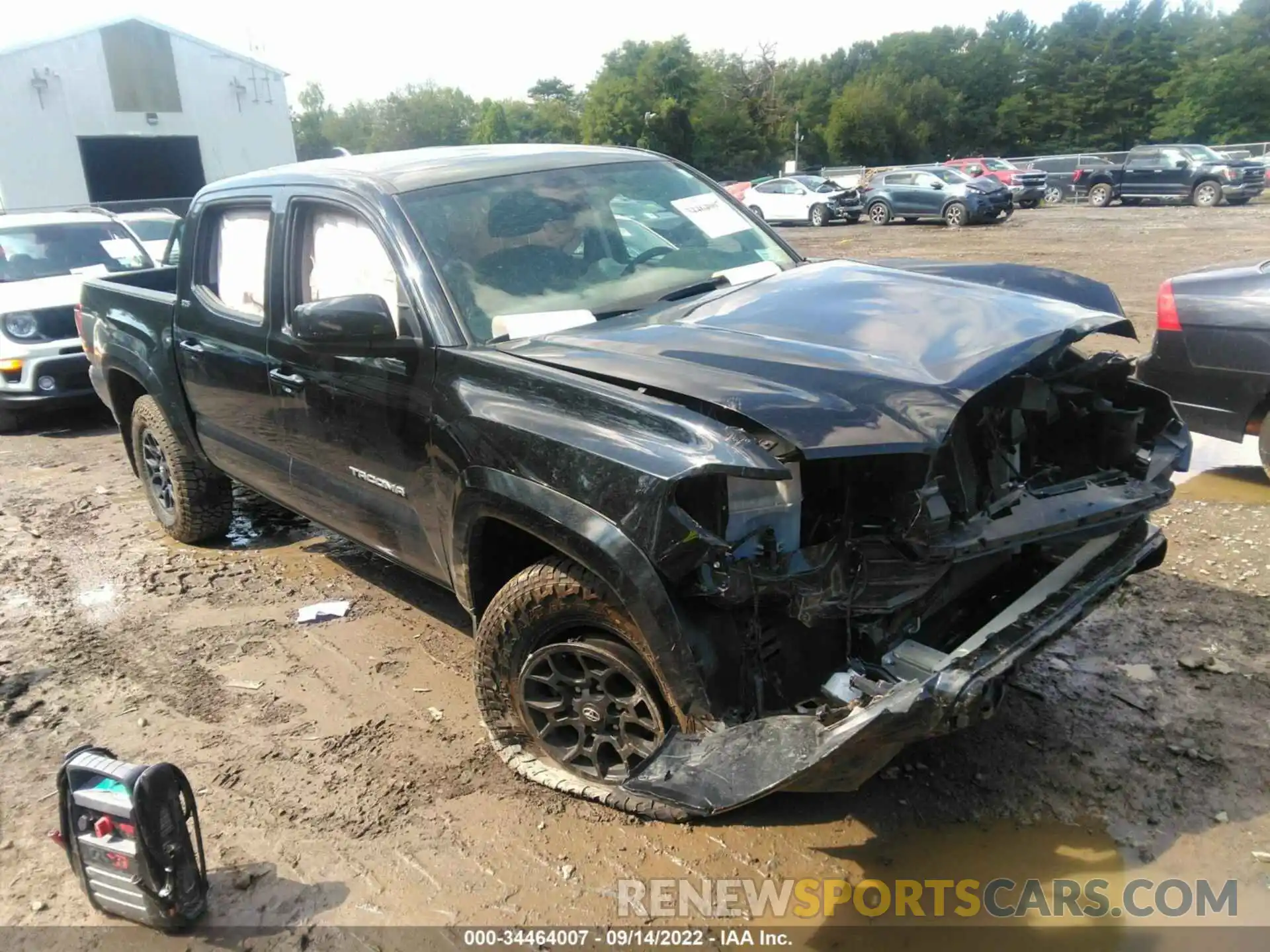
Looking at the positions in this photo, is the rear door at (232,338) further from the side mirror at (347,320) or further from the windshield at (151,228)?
the windshield at (151,228)

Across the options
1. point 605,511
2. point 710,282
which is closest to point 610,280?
point 710,282

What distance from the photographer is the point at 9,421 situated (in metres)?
9.09

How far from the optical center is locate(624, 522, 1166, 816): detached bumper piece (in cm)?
229

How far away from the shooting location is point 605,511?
8.56 feet

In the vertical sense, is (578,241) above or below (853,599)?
above

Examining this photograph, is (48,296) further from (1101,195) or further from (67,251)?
(1101,195)

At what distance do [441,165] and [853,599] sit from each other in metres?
2.42

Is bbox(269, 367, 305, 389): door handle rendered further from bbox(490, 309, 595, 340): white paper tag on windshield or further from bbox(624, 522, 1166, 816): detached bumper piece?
bbox(624, 522, 1166, 816): detached bumper piece

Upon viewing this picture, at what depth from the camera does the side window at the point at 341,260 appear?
137 inches

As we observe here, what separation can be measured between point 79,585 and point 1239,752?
538 cm

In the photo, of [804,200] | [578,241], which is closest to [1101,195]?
[804,200]

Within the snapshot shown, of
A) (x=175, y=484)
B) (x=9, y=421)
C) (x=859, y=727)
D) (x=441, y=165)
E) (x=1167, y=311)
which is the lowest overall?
(x=9, y=421)

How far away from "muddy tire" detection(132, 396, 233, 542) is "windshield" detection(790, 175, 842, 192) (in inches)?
1027

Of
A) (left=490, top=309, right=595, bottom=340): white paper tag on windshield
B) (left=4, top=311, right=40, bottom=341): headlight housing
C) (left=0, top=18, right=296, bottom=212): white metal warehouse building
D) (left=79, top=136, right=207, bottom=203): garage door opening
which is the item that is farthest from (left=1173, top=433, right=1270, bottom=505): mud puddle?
(left=79, top=136, right=207, bottom=203): garage door opening
